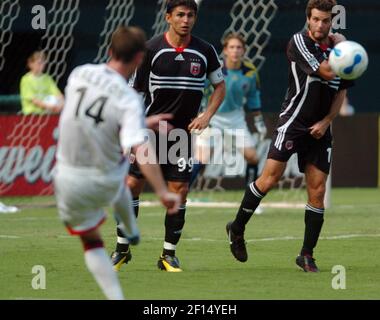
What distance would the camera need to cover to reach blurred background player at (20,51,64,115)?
1731 cm

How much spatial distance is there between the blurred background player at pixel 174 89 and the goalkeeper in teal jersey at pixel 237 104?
16.8 ft

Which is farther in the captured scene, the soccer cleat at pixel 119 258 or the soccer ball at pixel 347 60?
the soccer cleat at pixel 119 258

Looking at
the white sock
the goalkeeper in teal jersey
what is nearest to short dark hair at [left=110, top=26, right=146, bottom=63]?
the white sock

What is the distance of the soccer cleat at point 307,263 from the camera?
9.94 meters

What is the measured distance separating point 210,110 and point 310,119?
35.0 inches

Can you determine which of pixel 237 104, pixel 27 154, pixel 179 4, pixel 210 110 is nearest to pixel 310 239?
pixel 210 110

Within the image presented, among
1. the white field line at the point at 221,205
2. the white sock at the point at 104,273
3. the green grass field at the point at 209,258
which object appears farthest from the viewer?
the white field line at the point at 221,205

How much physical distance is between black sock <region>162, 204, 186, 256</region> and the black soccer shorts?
1.00 m

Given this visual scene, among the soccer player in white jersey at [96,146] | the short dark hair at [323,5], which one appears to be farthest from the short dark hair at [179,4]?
the soccer player in white jersey at [96,146]

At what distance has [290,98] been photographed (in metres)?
10.2

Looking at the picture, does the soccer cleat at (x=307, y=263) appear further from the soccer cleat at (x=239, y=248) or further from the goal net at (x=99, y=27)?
the goal net at (x=99, y=27)

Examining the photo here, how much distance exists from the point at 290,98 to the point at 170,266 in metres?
1.83

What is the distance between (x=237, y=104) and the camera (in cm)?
1609
